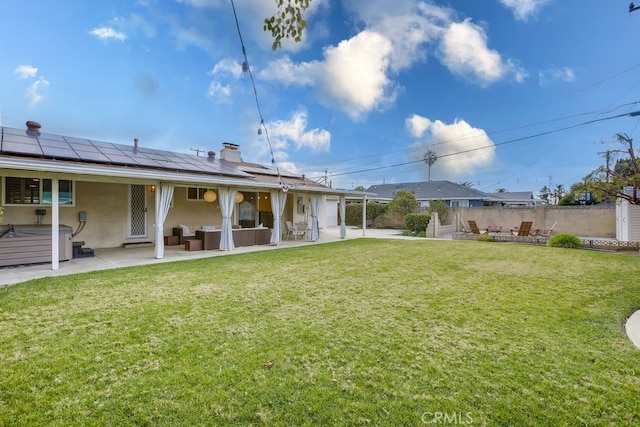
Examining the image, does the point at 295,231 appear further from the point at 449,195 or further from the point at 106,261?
the point at 449,195

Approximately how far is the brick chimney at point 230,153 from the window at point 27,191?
25.7 ft

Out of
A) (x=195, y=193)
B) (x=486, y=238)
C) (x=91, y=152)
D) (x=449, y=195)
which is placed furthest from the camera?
(x=449, y=195)

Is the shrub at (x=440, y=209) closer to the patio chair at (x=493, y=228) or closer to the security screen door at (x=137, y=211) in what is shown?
the patio chair at (x=493, y=228)

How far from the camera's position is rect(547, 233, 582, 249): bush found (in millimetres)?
11875

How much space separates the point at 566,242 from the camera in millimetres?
11992

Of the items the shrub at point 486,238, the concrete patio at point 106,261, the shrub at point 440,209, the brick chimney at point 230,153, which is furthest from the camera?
the shrub at point 440,209

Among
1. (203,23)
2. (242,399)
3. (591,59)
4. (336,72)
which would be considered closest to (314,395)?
(242,399)

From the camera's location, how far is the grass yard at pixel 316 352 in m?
2.27

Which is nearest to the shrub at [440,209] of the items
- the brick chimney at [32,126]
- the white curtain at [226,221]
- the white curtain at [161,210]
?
the white curtain at [226,221]

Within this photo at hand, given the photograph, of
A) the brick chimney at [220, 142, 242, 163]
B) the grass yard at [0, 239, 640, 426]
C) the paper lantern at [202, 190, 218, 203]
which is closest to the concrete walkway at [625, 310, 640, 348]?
the grass yard at [0, 239, 640, 426]

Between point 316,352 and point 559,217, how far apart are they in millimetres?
18781

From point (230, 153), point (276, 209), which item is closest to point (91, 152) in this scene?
point (276, 209)

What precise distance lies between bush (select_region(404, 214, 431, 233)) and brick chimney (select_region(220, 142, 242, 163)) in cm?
1074

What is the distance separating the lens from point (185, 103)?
43.1ft
